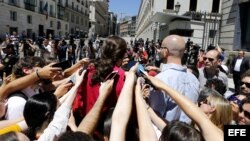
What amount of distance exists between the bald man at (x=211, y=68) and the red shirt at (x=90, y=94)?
262cm

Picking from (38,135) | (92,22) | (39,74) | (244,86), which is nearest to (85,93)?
(39,74)

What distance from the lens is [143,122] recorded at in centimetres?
220

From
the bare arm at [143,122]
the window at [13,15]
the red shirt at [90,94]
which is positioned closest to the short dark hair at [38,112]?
the red shirt at [90,94]

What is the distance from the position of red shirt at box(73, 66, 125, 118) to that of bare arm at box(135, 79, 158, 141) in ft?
1.21

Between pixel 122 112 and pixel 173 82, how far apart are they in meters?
0.81

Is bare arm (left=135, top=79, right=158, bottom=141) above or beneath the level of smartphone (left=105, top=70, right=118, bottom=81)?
beneath

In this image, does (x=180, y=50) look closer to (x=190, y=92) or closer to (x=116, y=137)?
(x=190, y=92)

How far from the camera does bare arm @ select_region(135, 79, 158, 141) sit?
83.4 inches

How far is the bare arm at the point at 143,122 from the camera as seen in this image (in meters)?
2.12

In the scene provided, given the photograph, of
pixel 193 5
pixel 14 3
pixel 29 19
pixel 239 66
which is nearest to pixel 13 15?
pixel 14 3

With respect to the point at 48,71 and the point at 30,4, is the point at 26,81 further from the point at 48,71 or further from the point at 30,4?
the point at 30,4

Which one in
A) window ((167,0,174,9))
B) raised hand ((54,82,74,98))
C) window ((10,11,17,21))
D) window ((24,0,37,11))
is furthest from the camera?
window ((24,0,37,11))

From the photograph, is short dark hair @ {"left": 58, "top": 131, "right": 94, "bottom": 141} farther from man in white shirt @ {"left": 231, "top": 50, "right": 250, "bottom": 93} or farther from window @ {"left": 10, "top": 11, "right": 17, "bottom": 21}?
window @ {"left": 10, "top": 11, "right": 17, "bottom": 21}

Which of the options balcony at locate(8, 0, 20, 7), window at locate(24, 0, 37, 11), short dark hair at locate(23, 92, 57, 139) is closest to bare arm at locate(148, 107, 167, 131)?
short dark hair at locate(23, 92, 57, 139)
